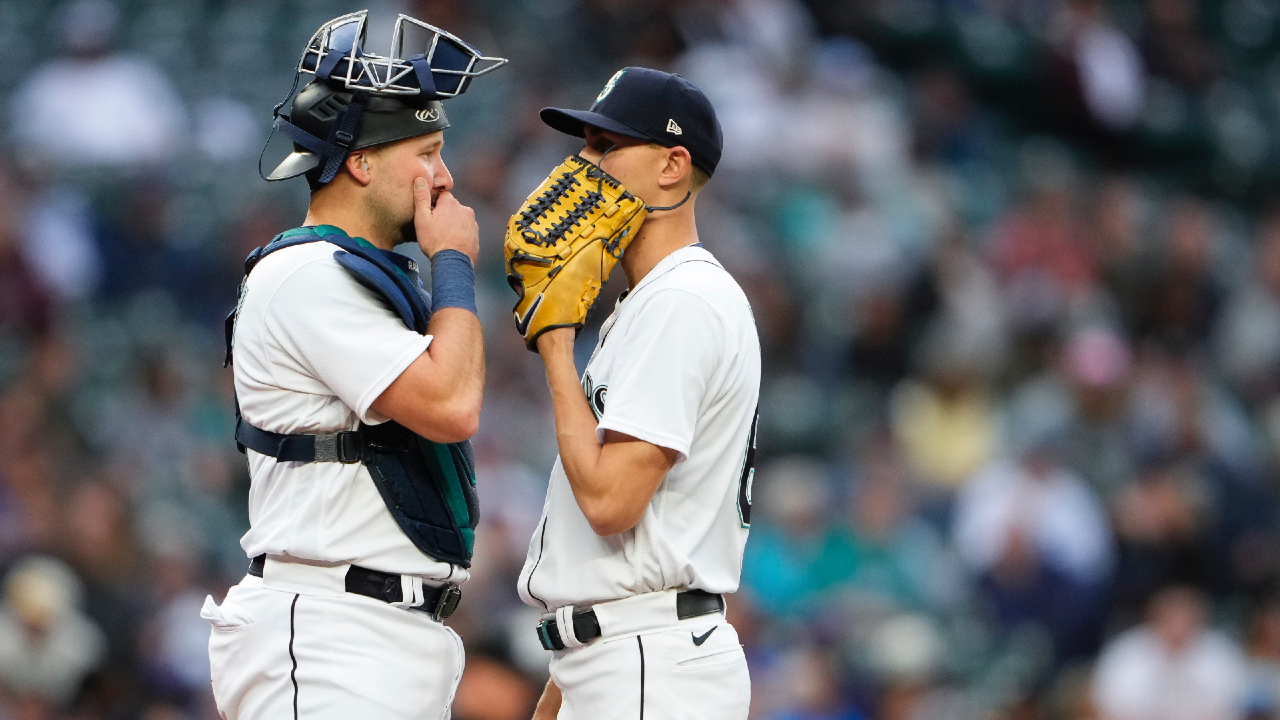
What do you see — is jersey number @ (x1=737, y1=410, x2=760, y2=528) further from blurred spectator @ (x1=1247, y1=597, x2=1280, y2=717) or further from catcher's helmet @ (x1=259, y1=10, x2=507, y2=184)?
blurred spectator @ (x1=1247, y1=597, x2=1280, y2=717)

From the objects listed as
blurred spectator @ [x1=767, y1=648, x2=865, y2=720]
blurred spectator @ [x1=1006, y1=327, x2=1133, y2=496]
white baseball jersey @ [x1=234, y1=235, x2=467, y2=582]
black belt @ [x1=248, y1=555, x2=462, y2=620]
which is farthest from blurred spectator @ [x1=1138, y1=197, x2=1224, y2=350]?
white baseball jersey @ [x1=234, y1=235, x2=467, y2=582]

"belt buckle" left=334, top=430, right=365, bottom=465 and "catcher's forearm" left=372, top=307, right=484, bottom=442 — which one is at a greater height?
"catcher's forearm" left=372, top=307, right=484, bottom=442

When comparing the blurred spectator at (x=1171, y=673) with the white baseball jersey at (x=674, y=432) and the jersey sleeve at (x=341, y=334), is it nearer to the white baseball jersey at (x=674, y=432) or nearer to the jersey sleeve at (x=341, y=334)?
the white baseball jersey at (x=674, y=432)

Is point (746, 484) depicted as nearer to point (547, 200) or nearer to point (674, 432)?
point (674, 432)

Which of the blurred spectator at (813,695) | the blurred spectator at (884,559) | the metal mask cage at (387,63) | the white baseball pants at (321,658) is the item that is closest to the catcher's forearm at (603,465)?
the white baseball pants at (321,658)

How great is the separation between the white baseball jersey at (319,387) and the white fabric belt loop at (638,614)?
453 mm

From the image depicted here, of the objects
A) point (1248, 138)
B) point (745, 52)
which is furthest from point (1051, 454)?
point (1248, 138)

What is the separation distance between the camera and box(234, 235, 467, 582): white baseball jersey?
3779 millimetres

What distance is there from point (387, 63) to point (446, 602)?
1452mm

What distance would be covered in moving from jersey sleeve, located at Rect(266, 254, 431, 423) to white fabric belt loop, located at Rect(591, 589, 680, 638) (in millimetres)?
787

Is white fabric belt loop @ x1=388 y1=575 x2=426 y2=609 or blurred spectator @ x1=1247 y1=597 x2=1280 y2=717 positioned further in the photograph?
blurred spectator @ x1=1247 y1=597 x2=1280 y2=717

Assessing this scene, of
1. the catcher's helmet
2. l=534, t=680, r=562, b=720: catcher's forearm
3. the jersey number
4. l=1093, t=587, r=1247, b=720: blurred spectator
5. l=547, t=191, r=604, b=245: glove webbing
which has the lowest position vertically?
l=1093, t=587, r=1247, b=720: blurred spectator

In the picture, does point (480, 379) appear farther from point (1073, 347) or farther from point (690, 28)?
point (690, 28)

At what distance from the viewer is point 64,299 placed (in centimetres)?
944
